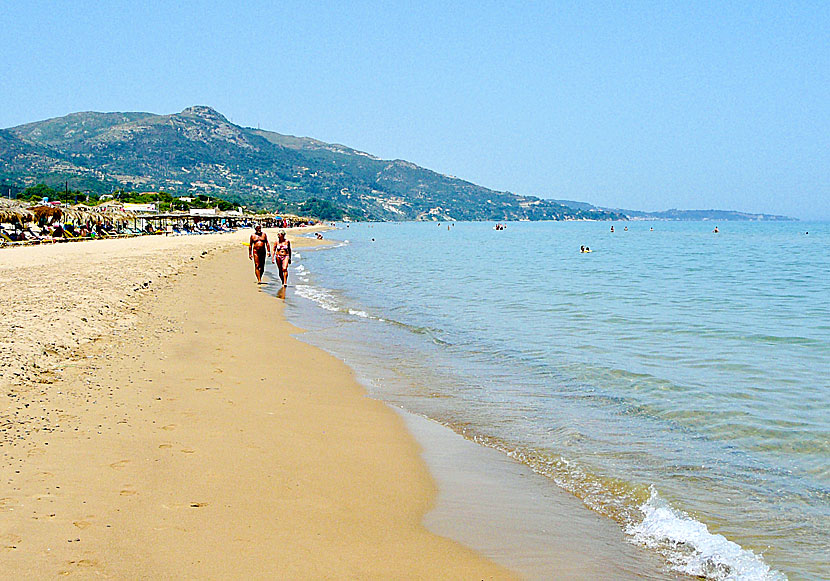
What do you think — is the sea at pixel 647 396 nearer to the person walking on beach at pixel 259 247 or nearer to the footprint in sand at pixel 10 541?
the person walking on beach at pixel 259 247

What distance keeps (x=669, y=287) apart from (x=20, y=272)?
1898 centimetres

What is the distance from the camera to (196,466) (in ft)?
15.1

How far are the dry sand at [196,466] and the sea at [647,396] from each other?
1161 mm

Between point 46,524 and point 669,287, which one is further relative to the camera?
point 669,287

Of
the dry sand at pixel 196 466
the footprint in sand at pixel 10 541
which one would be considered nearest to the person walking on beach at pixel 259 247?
the dry sand at pixel 196 466

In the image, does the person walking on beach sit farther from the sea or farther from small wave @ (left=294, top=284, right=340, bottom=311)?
Answer: the sea

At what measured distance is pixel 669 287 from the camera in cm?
2130

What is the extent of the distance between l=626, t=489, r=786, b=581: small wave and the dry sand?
1.14 m

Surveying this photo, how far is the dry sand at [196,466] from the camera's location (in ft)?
11.0

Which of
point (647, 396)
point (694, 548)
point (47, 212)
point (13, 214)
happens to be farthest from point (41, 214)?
point (694, 548)

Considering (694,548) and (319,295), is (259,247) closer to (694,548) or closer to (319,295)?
(319,295)

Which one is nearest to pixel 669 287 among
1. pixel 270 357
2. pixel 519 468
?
pixel 270 357

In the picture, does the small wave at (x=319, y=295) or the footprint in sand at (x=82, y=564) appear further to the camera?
the small wave at (x=319, y=295)

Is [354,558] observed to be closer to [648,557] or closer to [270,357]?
[648,557]
